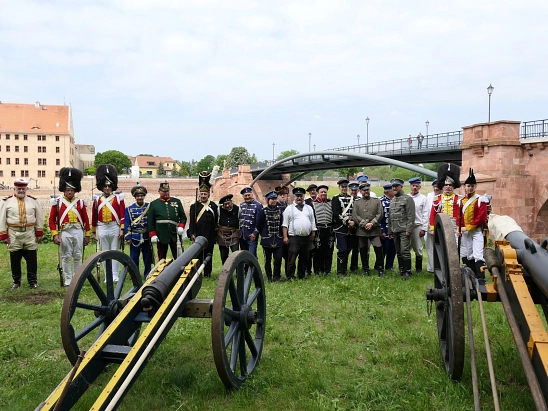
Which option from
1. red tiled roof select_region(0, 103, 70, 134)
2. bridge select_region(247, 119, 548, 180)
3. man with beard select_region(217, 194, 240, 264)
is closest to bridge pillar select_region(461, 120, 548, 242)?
bridge select_region(247, 119, 548, 180)

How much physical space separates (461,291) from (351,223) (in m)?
4.95

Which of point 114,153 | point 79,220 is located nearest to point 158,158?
point 114,153

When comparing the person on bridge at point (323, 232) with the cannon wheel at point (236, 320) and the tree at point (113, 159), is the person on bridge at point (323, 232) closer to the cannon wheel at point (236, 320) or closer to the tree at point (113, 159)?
the cannon wheel at point (236, 320)

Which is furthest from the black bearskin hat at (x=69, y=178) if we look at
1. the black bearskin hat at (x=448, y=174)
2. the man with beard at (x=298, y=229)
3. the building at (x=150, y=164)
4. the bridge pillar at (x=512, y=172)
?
the building at (x=150, y=164)

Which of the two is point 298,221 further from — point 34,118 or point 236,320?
point 34,118

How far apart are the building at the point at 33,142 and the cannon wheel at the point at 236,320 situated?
2912 inches

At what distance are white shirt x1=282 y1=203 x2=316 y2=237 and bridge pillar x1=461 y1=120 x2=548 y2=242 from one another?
1229 centimetres

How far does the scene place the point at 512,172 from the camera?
1750 centimetres

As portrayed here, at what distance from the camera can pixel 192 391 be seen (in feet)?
11.8

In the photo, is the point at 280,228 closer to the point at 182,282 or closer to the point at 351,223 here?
the point at 351,223

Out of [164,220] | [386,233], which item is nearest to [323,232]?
[386,233]

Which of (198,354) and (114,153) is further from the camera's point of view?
(114,153)

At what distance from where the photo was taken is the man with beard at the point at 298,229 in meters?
7.75

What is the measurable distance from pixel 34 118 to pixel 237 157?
37.6 meters
